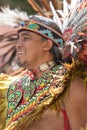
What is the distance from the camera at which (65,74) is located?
3164 millimetres

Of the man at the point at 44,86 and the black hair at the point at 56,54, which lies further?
the black hair at the point at 56,54

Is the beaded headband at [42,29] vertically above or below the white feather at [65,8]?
below

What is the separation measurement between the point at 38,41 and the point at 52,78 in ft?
0.74

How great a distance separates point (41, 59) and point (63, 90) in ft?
0.80

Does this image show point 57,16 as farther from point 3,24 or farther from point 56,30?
point 3,24

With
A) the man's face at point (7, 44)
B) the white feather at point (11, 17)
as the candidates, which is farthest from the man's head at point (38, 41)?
the man's face at point (7, 44)

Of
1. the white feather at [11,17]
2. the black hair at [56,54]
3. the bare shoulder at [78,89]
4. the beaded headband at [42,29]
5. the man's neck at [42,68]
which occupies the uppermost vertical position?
the white feather at [11,17]

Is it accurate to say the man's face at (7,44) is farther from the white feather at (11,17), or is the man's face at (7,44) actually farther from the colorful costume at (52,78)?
the colorful costume at (52,78)

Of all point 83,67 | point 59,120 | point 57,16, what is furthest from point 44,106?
point 57,16

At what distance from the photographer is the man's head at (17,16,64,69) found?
127 inches

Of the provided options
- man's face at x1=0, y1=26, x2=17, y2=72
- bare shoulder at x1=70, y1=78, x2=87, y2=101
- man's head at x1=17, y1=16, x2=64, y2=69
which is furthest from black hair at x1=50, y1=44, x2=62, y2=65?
man's face at x1=0, y1=26, x2=17, y2=72

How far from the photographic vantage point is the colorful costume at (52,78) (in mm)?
3129

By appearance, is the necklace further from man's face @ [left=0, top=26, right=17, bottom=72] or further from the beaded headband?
man's face @ [left=0, top=26, right=17, bottom=72]

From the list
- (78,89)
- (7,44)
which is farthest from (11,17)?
(78,89)
